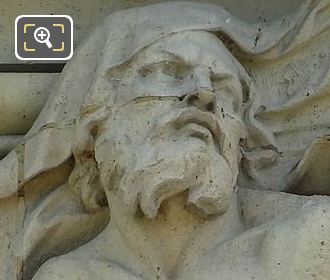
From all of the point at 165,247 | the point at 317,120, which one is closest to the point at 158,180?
the point at 165,247

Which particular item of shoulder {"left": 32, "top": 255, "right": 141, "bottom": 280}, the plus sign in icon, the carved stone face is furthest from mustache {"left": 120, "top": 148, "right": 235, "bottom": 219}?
the plus sign in icon

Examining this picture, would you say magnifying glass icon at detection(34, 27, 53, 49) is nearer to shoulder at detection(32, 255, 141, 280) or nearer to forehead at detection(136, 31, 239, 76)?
forehead at detection(136, 31, 239, 76)

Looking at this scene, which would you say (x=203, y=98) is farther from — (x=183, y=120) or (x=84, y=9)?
(x=84, y=9)

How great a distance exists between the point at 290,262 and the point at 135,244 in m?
0.29

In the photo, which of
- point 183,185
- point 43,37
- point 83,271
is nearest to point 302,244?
point 183,185

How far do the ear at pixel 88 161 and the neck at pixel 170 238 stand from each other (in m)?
0.10

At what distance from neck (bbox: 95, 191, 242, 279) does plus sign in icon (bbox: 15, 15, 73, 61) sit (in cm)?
45

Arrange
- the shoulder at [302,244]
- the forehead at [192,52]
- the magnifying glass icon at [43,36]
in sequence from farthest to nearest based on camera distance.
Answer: the magnifying glass icon at [43,36]
the forehead at [192,52]
the shoulder at [302,244]

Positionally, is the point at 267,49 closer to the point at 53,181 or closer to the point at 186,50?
the point at 186,50

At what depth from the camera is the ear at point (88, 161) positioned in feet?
11.1

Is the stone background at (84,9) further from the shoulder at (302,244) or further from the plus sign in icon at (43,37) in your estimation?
the shoulder at (302,244)

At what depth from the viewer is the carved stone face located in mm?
3266

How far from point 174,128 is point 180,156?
0.07 m

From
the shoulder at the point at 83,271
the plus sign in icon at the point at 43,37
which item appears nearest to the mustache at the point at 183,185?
the shoulder at the point at 83,271
